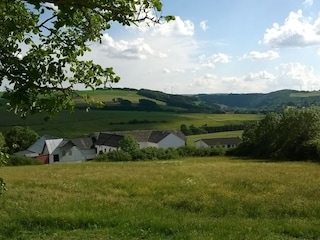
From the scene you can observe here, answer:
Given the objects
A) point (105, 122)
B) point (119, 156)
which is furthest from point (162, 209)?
point (105, 122)

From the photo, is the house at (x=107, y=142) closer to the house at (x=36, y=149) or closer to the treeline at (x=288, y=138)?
the house at (x=36, y=149)

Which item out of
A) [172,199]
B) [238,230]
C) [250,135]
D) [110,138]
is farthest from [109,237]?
[110,138]

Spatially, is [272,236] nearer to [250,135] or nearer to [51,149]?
[250,135]

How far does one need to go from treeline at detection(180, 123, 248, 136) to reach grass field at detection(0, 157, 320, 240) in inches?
5509

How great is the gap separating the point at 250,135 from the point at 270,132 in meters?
10.9

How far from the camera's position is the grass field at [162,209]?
14438 mm

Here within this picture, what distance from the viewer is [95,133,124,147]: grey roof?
415 feet

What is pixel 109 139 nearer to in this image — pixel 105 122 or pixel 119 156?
pixel 105 122

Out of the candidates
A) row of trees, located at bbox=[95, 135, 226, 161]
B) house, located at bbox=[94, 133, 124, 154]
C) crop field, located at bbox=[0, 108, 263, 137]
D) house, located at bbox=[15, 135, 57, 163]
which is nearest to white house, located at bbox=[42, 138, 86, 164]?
house, located at bbox=[15, 135, 57, 163]

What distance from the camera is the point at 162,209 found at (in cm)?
1892

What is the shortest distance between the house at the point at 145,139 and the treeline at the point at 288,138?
46.4 m

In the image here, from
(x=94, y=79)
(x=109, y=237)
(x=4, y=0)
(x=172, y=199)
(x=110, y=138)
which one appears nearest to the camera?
(x=4, y=0)

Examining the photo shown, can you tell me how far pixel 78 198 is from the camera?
2148 centimetres

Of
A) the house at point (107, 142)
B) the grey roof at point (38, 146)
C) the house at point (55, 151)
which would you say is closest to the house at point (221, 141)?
the house at point (107, 142)
